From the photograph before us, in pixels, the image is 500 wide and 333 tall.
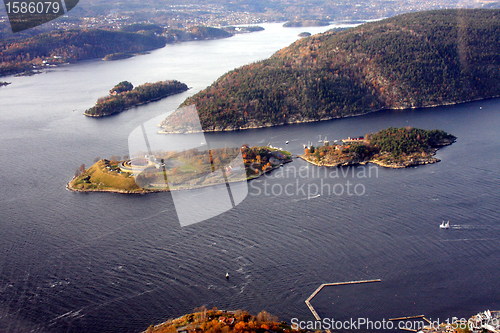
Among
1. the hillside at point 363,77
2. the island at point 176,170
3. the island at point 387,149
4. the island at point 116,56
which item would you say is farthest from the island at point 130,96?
the island at point 116,56

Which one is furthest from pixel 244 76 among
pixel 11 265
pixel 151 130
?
pixel 11 265

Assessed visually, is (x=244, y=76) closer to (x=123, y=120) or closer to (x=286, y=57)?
(x=286, y=57)

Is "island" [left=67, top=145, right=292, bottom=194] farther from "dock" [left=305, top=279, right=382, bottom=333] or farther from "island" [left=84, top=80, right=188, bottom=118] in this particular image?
"island" [left=84, top=80, right=188, bottom=118]

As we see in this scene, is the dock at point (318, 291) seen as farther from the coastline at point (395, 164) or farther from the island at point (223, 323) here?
the coastline at point (395, 164)

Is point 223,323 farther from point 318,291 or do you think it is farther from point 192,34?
point 192,34

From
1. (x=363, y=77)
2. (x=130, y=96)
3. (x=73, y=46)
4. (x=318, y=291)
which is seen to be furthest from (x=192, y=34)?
(x=318, y=291)

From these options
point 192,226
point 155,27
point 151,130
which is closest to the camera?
point 192,226
